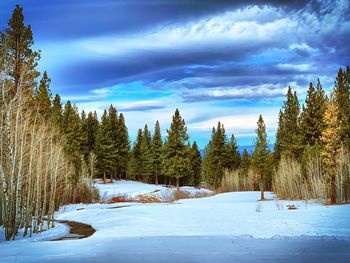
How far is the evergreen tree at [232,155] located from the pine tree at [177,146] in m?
14.9

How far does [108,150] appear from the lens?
203 feet

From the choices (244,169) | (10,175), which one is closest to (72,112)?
(244,169)

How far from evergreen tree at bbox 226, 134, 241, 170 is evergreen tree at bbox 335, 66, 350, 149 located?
93.7ft

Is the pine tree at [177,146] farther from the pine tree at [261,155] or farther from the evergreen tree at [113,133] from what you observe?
the pine tree at [261,155]

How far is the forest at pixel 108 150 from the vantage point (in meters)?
17.1

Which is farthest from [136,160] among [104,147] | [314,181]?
[314,181]

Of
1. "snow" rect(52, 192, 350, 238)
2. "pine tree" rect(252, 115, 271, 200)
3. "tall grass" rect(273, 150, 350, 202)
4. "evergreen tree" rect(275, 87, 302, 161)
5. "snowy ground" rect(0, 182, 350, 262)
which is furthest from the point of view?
"evergreen tree" rect(275, 87, 302, 161)

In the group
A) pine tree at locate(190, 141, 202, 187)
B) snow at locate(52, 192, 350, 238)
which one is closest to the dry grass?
pine tree at locate(190, 141, 202, 187)

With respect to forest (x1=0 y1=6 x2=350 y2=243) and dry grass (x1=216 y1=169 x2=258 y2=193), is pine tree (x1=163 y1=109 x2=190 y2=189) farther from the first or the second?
dry grass (x1=216 y1=169 x2=258 y2=193)

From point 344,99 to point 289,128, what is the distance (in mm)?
11659

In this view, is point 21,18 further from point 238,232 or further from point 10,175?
point 238,232

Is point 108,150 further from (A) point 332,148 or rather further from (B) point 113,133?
(A) point 332,148

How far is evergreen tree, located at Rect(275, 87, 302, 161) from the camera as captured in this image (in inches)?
1844

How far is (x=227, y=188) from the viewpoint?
187ft
